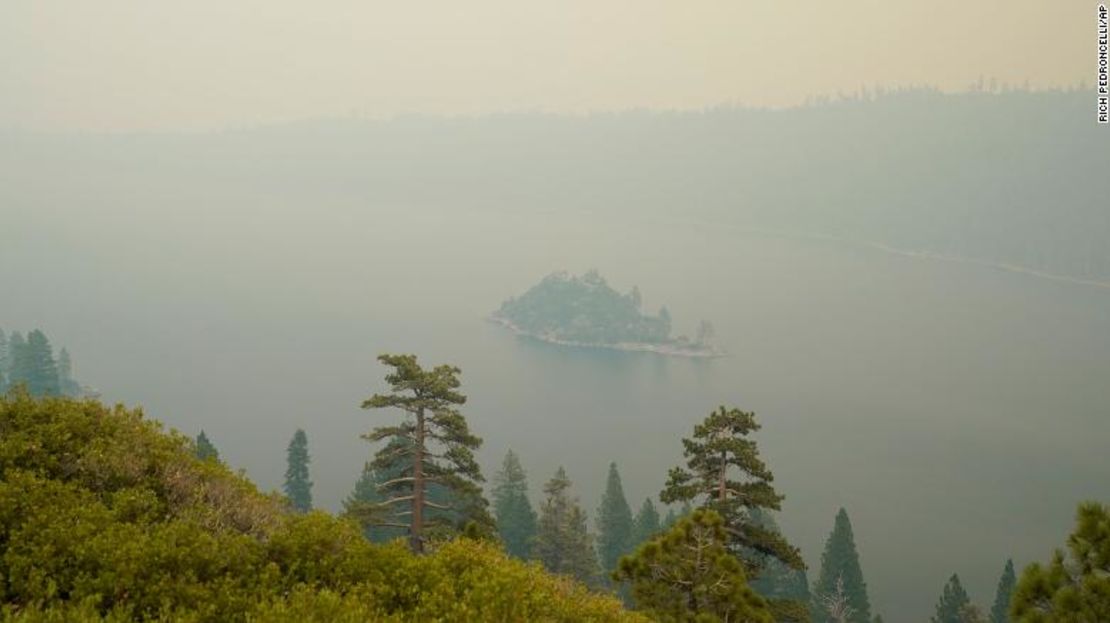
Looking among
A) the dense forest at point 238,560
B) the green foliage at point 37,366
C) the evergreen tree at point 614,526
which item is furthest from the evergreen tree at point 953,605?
the green foliage at point 37,366

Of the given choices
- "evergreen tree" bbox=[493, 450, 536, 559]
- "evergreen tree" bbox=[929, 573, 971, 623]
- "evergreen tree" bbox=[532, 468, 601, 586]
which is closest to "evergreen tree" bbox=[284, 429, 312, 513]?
"evergreen tree" bbox=[493, 450, 536, 559]

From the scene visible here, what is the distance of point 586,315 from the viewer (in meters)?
178

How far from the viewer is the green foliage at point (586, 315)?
175125 millimetres

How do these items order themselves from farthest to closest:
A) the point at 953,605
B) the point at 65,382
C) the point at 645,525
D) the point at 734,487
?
the point at 65,382 < the point at 645,525 < the point at 953,605 < the point at 734,487

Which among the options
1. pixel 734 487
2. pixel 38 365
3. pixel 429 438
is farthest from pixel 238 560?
pixel 38 365

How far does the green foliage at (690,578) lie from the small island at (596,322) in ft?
508

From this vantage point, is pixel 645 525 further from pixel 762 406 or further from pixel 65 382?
pixel 762 406

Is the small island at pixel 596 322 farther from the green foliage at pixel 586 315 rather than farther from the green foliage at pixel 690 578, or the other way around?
the green foliage at pixel 690 578

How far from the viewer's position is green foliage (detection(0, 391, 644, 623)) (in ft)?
27.0

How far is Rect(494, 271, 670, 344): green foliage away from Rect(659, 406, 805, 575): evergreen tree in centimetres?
15397

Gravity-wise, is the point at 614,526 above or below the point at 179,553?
below

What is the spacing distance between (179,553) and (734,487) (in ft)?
44.5

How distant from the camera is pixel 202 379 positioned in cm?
13688

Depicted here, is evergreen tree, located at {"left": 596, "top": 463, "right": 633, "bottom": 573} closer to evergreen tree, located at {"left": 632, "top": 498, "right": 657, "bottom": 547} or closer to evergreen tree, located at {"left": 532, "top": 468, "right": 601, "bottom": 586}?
evergreen tree, located at {"left": 632, "top": 498, "right": 657, "bottom": 547}
